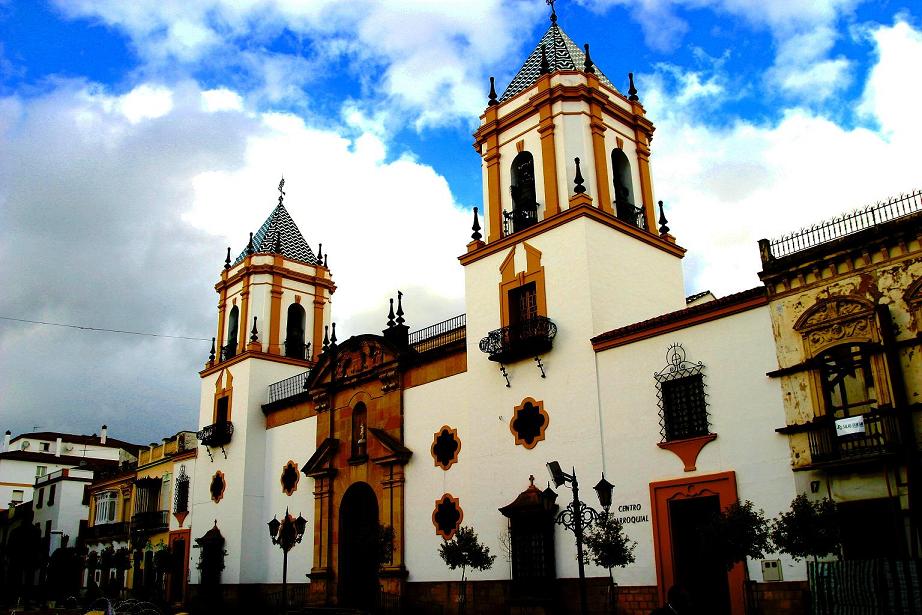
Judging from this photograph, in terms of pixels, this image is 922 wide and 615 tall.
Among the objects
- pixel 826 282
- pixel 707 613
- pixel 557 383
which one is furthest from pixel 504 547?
pixel 826 282

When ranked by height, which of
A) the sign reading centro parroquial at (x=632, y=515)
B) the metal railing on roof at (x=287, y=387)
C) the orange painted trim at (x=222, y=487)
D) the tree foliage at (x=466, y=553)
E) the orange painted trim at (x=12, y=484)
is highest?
the metal railing on roof at (x=287, y=387)

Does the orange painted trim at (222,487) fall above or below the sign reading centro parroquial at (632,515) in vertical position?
above

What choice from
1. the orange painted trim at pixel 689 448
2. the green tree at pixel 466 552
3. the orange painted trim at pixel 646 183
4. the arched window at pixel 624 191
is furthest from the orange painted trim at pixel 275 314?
the orange painted trim at pixel 689 448

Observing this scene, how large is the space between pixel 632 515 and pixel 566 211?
26.8 feet

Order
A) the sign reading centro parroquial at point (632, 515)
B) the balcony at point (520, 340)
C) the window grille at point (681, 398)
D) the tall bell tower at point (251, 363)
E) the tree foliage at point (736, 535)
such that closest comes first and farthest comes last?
the tree foliage at point (736, 535) → the window grille at point (681, 398) → the sign reading centro parroquial at point (632, 515) → the balcony at point (520, 340) → the tall bell tower at point (251, 363)

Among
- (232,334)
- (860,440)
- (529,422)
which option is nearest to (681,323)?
(860,440)

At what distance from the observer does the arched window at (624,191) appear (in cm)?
2433

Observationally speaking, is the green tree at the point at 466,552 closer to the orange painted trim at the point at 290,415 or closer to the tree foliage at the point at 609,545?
the tree foliage at the point at 609,545

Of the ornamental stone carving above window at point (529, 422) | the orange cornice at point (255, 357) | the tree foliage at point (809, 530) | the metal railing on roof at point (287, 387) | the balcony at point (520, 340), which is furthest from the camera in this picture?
the orange cornice at point (255, 357)

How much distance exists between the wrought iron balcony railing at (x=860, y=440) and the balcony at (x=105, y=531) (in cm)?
3550

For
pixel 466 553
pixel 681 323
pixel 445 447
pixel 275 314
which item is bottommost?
pixel 466 553

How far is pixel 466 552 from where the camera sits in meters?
21.3

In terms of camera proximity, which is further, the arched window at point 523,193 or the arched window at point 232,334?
the arched window at point 232,334

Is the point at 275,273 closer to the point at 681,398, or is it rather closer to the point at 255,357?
the point at 255,357
